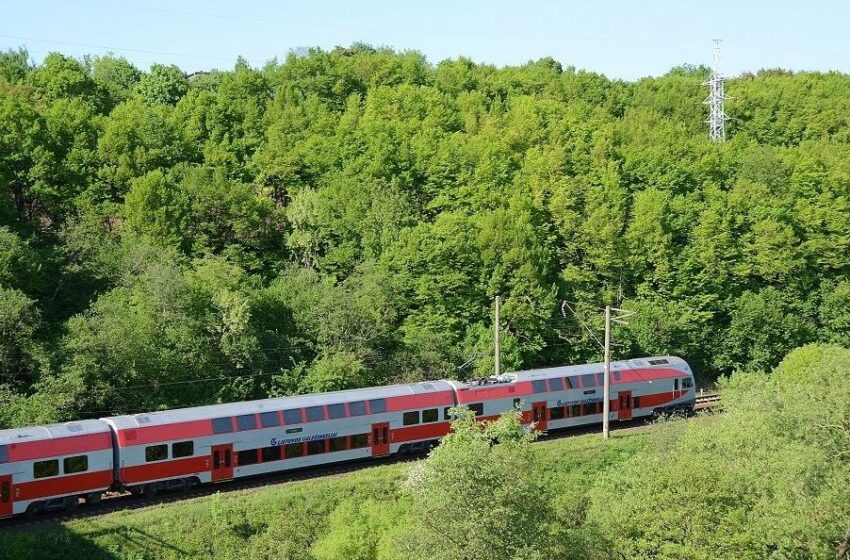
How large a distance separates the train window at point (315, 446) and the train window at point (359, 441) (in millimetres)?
1365

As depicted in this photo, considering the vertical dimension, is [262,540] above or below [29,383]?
below

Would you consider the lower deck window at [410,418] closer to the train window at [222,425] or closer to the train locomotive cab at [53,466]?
the train window at [222,425]

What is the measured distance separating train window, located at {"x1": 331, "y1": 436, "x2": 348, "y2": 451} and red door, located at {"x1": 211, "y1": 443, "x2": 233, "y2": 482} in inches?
173

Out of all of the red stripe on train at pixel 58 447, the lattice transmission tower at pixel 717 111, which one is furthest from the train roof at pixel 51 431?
the lattice transmission tower at pixel 717 111

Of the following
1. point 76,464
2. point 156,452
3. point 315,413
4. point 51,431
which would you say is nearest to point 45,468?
point 76,464

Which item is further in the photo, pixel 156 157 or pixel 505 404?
pixel 156 157

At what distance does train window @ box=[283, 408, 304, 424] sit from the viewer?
3781 cm

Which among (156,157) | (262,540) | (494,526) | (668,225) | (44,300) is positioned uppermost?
(156,157)

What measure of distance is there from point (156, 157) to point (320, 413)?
92.5 ft

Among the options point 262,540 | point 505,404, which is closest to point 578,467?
point 505,404

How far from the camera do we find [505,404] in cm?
4344

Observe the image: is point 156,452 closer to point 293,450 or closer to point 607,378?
point 293,450

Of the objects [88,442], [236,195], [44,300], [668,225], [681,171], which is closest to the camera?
[88,442]

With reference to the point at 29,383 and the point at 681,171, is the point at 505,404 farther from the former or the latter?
the point at 681,171
